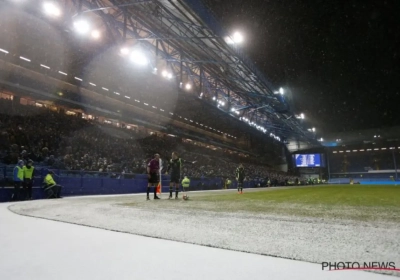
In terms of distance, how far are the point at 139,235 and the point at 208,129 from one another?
40263 millimetres

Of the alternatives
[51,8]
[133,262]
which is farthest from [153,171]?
[51,8]

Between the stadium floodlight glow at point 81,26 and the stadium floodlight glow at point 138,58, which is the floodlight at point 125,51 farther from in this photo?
the stadium floodlight glow at point 81,26

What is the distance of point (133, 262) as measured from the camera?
239 cm

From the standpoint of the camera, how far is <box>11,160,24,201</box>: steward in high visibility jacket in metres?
10.2

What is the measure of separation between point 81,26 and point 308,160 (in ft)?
156

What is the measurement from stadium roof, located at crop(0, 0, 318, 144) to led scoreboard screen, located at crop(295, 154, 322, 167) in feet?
71.2

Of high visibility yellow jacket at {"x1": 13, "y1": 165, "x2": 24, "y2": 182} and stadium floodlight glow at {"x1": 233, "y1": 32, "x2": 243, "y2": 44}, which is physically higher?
stadium floodlight glow at {"x1": 233, "y1": 32, "x2": 243, "y2": 44}

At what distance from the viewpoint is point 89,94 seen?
2658 cm

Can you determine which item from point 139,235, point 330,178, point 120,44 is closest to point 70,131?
point 120,44

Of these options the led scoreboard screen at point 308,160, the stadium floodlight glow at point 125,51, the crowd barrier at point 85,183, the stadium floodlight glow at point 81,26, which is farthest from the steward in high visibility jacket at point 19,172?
the led scoreboard screen at point 308,160

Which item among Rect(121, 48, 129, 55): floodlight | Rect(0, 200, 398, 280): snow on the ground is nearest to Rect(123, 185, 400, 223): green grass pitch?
Rect(0, 200, 398, 280): snow on the ground

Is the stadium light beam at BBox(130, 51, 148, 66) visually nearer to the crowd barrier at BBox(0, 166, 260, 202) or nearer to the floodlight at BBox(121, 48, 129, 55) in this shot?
the floodlight at BBox(121, 48, 129, 55)

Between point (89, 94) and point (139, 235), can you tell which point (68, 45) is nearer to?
point (89, 94)

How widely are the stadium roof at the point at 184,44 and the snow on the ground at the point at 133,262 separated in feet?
43.2
